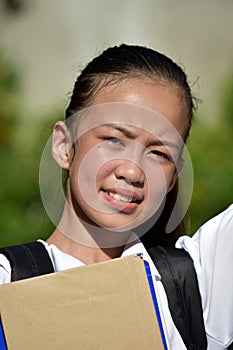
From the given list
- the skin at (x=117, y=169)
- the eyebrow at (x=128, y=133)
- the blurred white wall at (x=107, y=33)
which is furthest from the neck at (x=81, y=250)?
the blurred white wall at (x=107, y=33)

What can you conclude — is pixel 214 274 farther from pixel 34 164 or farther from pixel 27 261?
pixel 34 164

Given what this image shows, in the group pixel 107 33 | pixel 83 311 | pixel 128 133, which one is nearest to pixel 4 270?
pixel 83 311

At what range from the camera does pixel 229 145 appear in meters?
2.86

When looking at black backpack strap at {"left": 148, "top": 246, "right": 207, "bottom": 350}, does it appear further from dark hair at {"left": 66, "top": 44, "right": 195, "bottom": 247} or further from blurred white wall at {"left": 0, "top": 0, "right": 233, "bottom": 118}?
blurred white wall at {"left": 0, "top": 0, "right": 233, "bottom": 118}

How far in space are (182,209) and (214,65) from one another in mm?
2001

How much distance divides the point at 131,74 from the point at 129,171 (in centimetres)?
20

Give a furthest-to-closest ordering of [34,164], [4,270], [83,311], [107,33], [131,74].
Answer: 1. [107,33]
2. [34,164]
3. [131,74]
4. [4,270]
5. [83,311]

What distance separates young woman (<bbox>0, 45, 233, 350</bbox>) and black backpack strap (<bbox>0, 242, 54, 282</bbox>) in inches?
0.6

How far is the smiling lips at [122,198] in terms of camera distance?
1.33 metres

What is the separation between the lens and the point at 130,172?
51.8 inches

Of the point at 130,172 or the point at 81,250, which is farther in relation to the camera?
the point at 81,250

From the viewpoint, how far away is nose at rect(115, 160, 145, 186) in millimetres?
1314

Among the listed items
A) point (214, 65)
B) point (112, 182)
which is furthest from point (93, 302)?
point (214, 65)

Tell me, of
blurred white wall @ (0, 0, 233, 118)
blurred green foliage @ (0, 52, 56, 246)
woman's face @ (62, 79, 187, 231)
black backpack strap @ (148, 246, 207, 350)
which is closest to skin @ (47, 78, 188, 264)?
woman's face @ (62, 79, 187, 231)
